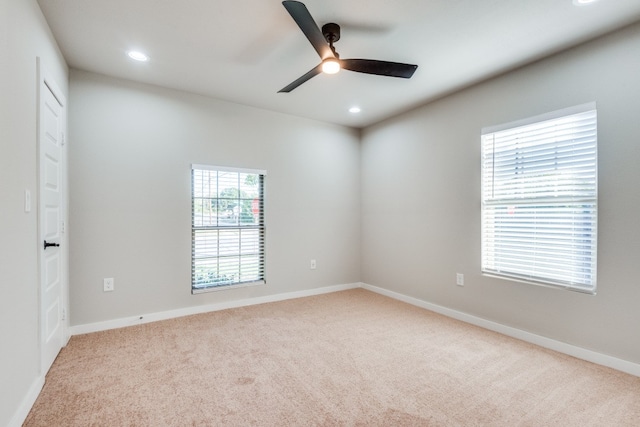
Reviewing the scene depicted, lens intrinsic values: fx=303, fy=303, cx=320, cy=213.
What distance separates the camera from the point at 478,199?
3.22 meters

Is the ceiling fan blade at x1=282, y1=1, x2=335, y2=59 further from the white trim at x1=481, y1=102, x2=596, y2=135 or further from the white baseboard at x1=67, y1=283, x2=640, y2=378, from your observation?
the white baseboard at x1=67, y1=283, x2=640, y2=378

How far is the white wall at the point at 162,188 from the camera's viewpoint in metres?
2.96

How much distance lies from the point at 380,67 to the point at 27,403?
123 inches

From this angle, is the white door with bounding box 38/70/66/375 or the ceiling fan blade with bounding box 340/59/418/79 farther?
the ceiling fan blade with bounding box 340/59/418/79

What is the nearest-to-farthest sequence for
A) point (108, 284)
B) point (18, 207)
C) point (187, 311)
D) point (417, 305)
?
point (18, 207) < point (108, 284) < point (187, 311) < point (417, 305)

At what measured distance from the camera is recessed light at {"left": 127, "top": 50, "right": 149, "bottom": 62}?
8.59 ft

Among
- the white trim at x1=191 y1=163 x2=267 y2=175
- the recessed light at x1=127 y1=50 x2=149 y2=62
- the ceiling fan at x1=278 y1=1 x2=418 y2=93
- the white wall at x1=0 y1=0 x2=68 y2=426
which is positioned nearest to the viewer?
the white wall at x1=0 y1=0 x2=68 y2=426

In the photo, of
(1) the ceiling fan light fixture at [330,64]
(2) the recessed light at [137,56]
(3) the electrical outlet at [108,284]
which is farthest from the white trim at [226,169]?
(1) the ceiling fan light fixture at [330,64]

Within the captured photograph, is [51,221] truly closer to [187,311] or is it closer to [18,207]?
[18,207]

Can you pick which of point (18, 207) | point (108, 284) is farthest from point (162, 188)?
point (18, 207)

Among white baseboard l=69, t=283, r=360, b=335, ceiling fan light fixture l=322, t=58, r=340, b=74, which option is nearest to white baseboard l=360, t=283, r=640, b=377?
white baseboard l=69, t=283, r=360, b=335

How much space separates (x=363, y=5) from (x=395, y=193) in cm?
260

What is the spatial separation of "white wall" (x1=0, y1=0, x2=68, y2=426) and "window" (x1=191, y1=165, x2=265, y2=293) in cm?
167

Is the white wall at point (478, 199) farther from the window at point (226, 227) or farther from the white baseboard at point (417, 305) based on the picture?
the window at point (226, 227)
